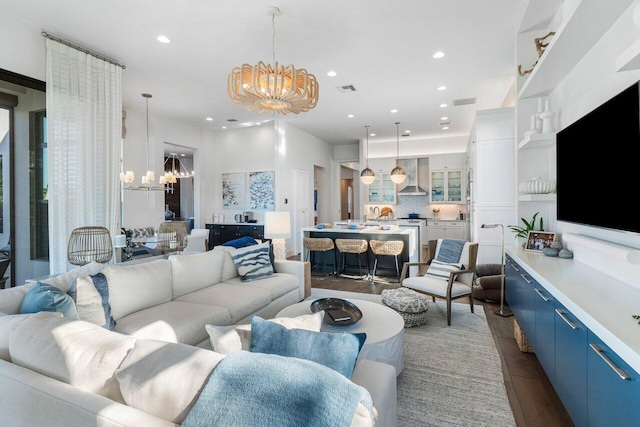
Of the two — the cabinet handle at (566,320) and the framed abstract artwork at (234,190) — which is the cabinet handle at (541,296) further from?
the framed abstract artwork at (234,190)

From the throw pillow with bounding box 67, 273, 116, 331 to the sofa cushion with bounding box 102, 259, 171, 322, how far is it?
6.4 inches

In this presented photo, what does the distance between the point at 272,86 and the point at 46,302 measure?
8.12ft

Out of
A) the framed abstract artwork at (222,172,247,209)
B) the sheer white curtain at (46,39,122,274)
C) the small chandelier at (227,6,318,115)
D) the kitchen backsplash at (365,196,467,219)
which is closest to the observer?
the small chandelier at (227,6,318,115)

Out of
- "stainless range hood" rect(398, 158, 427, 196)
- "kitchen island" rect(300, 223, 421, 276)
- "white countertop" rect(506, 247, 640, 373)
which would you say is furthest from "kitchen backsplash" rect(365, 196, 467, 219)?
"white countertop" rect(506, 247, 640, 373)

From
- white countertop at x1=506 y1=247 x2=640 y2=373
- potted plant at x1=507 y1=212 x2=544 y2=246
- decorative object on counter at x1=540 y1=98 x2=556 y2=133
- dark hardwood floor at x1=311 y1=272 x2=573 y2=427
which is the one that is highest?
decorative object on counter at x1=540 y1=98 x2=556 y2=133

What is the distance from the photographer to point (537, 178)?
3.33 m

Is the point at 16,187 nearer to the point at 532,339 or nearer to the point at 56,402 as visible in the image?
the point at 56,402

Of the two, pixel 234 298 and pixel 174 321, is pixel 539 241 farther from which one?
pixel 174 321

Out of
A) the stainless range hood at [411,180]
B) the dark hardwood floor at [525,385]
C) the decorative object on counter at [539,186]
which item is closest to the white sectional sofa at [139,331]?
the dark hardwood floor at [525,385]

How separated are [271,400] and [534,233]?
333cm

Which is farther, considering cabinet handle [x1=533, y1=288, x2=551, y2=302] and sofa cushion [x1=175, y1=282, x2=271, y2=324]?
sofa cushion [x1=175, y1=282, x2=271, y2=324]

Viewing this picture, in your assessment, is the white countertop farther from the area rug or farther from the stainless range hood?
the stainless range hood

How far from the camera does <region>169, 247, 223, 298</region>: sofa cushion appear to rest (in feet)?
9.85

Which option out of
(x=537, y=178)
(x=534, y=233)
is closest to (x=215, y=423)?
(x=534, y=233)
